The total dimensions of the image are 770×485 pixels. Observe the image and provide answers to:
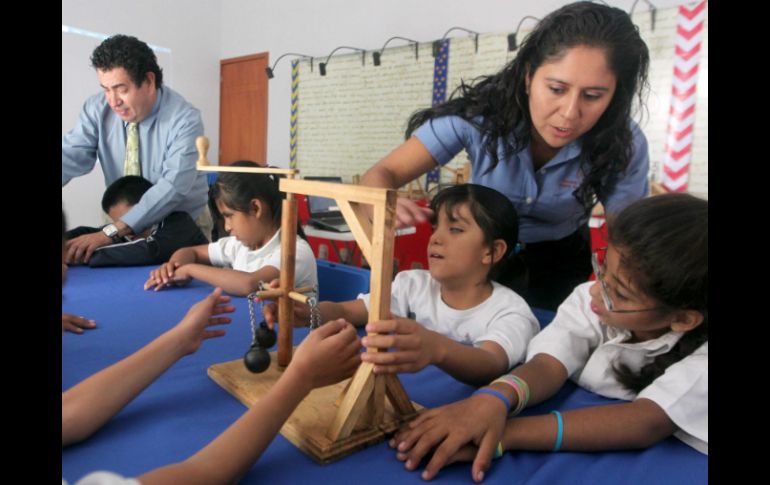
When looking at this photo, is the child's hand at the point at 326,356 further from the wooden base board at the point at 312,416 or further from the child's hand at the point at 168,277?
the child's hand at the point at 168,277

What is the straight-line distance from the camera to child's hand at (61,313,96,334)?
1.23 m

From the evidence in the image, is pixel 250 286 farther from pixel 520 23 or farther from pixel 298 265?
pixel 520 23

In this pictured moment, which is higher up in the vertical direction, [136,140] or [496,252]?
[136,140]

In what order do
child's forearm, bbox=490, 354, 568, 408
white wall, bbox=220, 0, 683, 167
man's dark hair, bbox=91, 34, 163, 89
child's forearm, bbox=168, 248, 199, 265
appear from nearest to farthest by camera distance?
1. child's forearm, bbox=490, 354, 568, 408
2. child's forearm, bbox=168, 248, 199, 265
3. man's dark hair, bbox=91, 34, 163, 89
4. white wall, bbox=220, 0, 683, 167

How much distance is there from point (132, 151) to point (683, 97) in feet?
10.8

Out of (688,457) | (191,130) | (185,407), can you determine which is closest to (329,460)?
(185,407)

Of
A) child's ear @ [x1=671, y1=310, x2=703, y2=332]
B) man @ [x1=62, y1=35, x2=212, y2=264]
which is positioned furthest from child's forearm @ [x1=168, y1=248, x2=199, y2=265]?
child's ear @ [x1=671, y1=310, x2=703, y2=332]

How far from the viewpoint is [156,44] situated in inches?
229

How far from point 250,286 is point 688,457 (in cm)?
119

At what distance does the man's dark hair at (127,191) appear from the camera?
2.28m

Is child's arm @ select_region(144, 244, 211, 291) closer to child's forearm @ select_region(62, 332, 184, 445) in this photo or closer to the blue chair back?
the blue chair back

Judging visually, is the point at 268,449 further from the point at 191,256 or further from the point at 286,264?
the point at 191,256

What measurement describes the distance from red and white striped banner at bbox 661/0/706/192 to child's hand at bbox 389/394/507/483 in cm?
306

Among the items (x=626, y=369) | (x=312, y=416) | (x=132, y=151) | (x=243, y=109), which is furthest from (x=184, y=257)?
(x=243, y=109)
